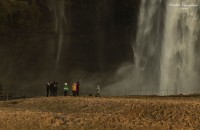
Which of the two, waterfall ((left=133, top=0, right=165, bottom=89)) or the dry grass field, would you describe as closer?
the dry grass field

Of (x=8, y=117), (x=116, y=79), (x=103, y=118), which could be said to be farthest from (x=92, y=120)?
(x=116, y=79)

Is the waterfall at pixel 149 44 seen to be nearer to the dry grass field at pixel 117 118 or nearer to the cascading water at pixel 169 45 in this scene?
the cascading water at pixel 169 45

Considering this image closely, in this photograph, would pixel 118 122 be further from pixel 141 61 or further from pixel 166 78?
pixel 141 61

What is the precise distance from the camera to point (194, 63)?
72.8 meters

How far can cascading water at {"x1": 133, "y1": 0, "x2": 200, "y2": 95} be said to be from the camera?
6956 cm

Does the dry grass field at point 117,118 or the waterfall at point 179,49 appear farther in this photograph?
the waterfall at point 179,49

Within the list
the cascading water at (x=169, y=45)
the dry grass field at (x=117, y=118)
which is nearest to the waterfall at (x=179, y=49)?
the cascading water at (x=169, y=45)

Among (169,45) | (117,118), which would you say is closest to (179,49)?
(169,45)

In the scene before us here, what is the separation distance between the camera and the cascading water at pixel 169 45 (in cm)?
6956

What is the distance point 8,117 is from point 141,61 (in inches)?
2024

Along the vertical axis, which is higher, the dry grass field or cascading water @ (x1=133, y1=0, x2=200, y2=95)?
cascading water @ (x1=133, y1=0, x2=200, y2=95)

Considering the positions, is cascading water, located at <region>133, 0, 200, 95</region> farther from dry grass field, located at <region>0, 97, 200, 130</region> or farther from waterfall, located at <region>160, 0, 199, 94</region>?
dry grass field, located at <region>0, 97, 200, 130</region>

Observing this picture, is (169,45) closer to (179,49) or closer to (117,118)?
(179,49)

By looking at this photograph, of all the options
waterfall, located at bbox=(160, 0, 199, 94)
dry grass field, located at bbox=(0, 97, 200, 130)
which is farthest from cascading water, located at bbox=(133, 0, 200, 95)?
dry grass field, located at bbox=(0, 97, 200, 130)
